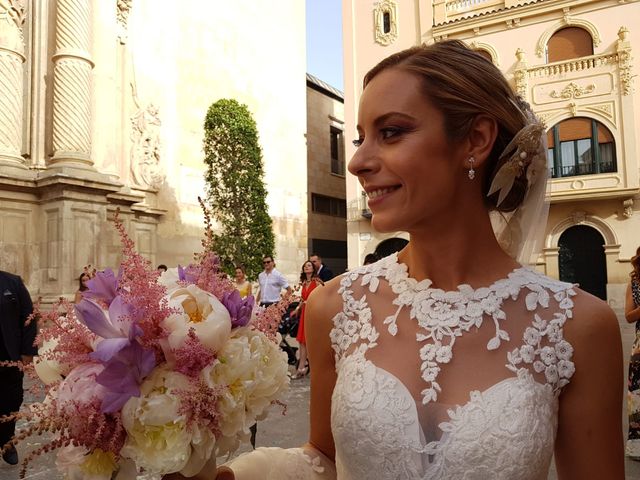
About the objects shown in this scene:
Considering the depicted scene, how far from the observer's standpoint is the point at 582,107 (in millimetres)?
18656

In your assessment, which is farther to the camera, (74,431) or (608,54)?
(608,54)

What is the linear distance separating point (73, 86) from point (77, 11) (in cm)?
157

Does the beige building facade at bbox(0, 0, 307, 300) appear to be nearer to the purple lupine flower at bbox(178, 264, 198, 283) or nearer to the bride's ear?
the purple lupine flower at bbox(178, 264, 198, 283)

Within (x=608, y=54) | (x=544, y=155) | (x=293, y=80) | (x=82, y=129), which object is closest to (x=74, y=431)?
(x=544, y=155)

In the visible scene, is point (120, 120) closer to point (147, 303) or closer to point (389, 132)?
point (389, 132)

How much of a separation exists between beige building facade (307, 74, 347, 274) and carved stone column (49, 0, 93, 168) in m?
15.7

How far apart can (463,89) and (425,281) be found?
59cm

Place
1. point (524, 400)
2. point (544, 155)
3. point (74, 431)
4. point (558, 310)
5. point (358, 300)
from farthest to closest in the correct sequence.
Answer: point (544, 155) < point (358, 300) < point (558, 310) < point (524, 400) < point (74, 431)

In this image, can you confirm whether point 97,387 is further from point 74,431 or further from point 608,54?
point 608,54

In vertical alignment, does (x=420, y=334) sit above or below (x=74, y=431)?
above

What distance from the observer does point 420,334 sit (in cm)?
153

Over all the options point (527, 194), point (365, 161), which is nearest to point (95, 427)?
point (365, 161)

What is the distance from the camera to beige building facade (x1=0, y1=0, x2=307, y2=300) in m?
9.77


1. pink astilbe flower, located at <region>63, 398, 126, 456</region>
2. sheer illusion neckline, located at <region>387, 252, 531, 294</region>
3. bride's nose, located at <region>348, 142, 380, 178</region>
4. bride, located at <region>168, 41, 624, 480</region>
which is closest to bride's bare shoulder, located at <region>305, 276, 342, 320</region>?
bride, located at <region>168, 41, 624, 480</region>
